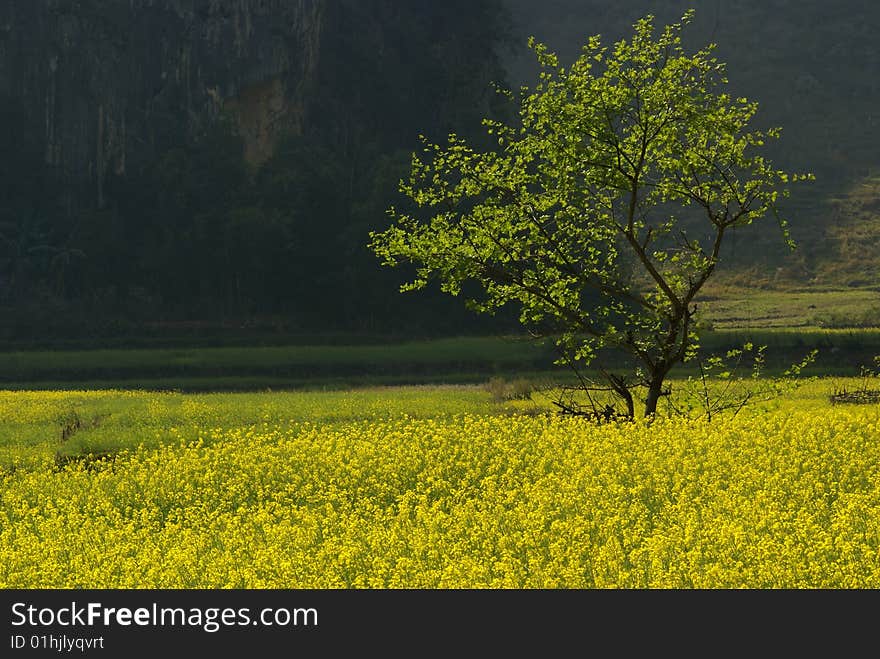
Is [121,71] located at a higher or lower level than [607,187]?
higher

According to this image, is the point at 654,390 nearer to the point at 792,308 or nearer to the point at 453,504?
the point at 453,504

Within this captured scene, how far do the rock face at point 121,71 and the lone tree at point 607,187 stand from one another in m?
51.7

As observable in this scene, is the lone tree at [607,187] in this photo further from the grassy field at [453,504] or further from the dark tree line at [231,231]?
the dark tree line at [231,231]

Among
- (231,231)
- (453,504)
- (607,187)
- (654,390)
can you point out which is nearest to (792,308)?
(231,231)

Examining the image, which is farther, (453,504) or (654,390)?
(654,390)

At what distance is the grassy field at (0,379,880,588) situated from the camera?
11242mm

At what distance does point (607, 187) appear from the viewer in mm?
21828

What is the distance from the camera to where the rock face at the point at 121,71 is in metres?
70.4

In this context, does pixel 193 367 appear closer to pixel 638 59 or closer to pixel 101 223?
pixel 101 223

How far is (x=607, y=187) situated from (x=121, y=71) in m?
54.6

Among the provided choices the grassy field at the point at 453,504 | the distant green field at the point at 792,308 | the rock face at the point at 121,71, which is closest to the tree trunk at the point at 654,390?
the grassy field at the point at 453,504

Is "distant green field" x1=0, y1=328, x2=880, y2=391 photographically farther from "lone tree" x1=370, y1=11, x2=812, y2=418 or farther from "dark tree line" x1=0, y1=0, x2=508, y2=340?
"lone tree" x1=370, y1=11, x2=812, y2=418

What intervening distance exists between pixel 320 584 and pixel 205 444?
12.6m

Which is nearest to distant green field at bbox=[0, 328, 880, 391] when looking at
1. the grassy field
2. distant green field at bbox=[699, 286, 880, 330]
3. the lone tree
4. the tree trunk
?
distant green field at bbox=[699, 286, 880, 330]
